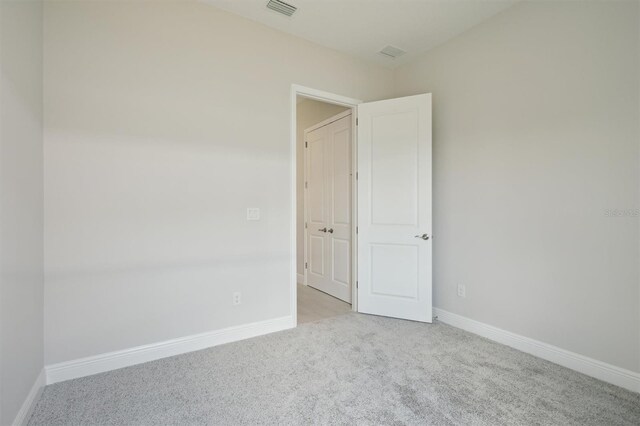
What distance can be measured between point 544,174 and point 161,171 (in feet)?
9.73

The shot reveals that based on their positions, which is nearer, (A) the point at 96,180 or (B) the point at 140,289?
(A) the point at 96,180

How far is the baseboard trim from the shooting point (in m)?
1.90

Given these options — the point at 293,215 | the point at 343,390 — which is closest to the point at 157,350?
the point at 343,390

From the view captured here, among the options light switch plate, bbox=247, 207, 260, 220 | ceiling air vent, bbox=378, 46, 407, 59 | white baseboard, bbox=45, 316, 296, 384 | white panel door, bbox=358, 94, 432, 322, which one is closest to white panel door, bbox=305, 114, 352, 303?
white panel door, bbox=358, 94, 432, 322

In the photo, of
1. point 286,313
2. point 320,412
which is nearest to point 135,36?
point 286,313

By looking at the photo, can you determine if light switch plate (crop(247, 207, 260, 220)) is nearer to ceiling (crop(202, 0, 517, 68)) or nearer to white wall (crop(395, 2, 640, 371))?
ceiling (crop(202, 0, 517, 68))

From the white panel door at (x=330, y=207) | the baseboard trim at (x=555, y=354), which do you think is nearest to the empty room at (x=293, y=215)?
the baseboard trim at (x=555, y=354)

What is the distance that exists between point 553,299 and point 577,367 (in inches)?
18.4

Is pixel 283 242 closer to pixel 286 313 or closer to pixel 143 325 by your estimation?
pixel 286 313

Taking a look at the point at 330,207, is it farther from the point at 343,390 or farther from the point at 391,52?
the point at 343,390

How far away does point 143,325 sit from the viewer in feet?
7.27

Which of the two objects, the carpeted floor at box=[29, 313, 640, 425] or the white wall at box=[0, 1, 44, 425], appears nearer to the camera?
the white wall at box=[0, 1, 44, 425]

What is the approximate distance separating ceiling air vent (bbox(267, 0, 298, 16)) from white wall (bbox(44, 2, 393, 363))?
0.88 feet

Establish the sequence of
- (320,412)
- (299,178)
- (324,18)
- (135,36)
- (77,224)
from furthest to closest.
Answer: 1. (299,178)
2. (324,18)
3. (135,36)
4. (77,224)
5. (320,412)
